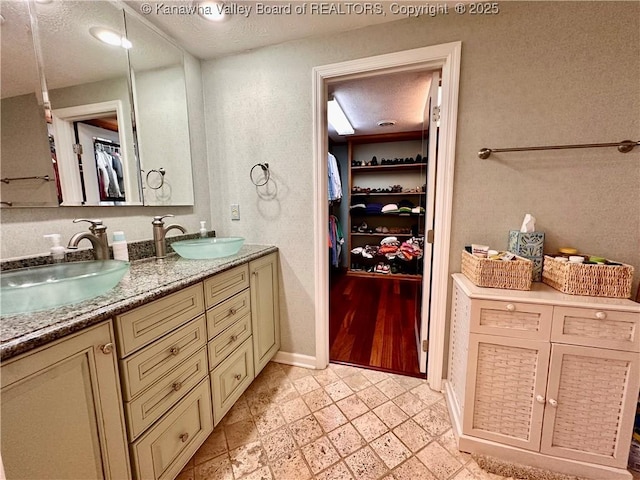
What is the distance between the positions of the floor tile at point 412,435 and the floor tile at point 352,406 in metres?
0.21

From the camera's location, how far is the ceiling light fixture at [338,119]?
8.27 feet

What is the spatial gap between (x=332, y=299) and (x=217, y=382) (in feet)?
6.52

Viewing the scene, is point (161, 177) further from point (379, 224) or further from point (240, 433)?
point (379, 224)

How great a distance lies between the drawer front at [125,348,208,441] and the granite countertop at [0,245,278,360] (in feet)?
1.10

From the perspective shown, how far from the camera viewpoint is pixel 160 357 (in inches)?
36.9

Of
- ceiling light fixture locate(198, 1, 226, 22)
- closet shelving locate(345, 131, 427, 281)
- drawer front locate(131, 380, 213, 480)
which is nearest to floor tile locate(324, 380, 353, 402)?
drawer front locate(131, 380, 213, 480)

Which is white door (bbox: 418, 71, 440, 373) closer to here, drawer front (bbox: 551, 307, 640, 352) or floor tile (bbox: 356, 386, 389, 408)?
floor tile (bbox: 356, 386, 389, 408)

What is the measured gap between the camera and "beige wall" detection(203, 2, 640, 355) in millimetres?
1197

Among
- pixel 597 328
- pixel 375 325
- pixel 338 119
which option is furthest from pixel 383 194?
pixel 597 328

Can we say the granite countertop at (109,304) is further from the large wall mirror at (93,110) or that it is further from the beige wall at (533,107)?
the beige wall at (533,107)

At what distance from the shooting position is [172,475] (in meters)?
1.01

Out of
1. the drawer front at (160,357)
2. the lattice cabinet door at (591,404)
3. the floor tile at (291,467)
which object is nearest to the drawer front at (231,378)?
the drawer front at (160,357)

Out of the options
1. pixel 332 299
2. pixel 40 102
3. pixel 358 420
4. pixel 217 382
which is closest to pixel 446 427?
pixel 358 420

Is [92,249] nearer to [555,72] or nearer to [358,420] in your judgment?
[358,420]
